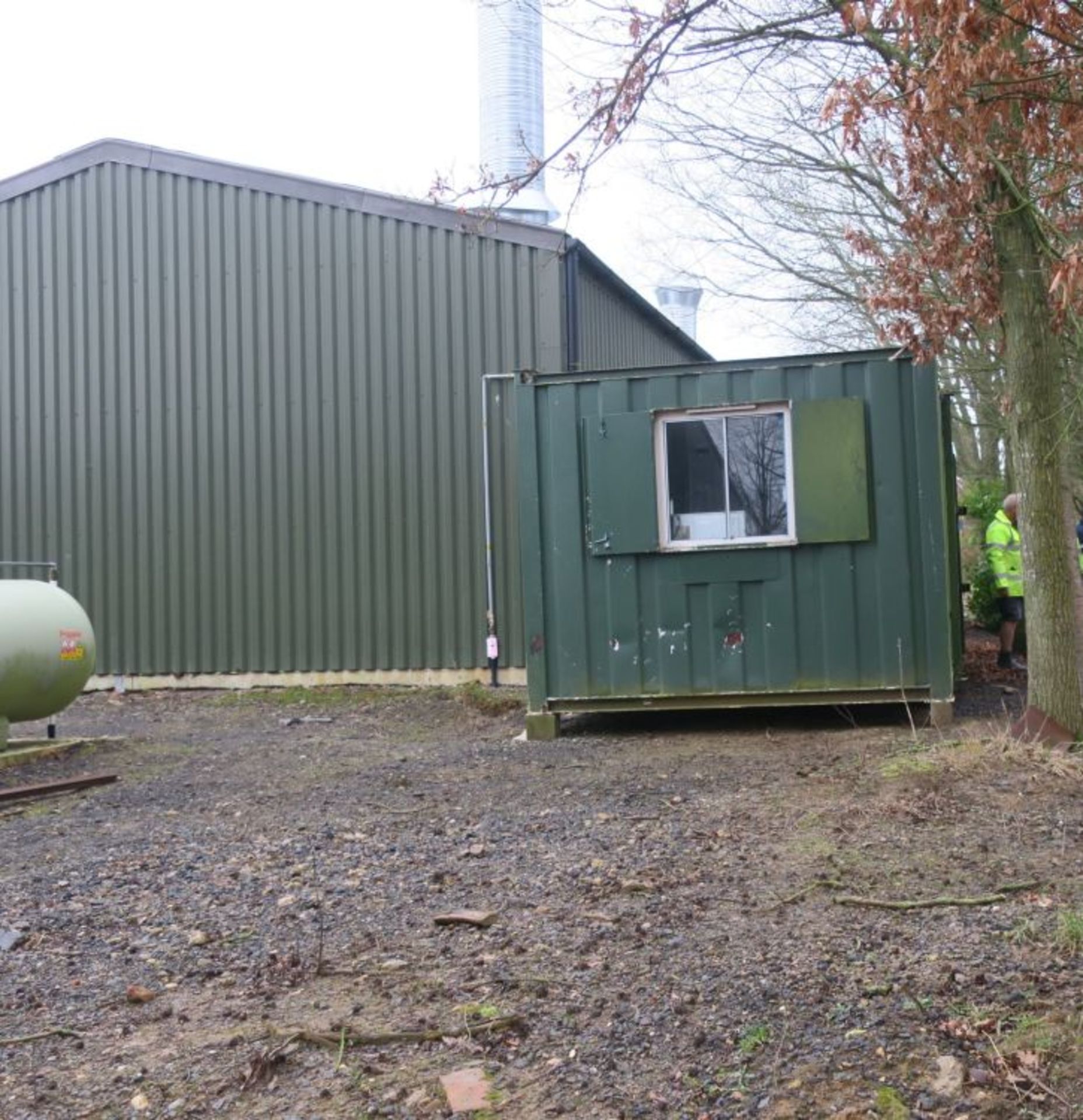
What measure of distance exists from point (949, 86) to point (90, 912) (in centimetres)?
449

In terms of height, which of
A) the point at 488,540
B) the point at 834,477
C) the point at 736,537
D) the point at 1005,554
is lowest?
the point at 1005,554

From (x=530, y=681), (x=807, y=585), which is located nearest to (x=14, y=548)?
(x=530, y=681)

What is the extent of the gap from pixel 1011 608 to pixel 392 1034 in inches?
393

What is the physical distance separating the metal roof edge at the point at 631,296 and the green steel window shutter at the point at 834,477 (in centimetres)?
253

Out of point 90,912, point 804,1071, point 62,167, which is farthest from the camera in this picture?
point 62,167

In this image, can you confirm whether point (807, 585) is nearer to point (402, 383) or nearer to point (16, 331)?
point (402, 383)

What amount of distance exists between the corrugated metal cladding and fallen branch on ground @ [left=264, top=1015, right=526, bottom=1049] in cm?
888

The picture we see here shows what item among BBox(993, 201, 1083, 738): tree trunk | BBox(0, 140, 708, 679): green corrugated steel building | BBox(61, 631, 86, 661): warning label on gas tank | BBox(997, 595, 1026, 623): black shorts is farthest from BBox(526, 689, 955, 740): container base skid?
BBox(0, 140, 708, 679): green corrugated steel building

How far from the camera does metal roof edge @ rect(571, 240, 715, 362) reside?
13180mm

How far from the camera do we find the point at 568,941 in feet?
13.6

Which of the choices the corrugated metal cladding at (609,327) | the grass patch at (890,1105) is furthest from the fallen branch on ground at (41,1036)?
the corrugated metal cladding at (609,327)

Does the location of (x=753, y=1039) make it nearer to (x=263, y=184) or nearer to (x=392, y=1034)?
(x=392, y=1034)

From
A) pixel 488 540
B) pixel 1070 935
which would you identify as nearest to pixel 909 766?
pixel 1070 935

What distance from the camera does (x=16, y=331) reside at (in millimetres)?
14477
